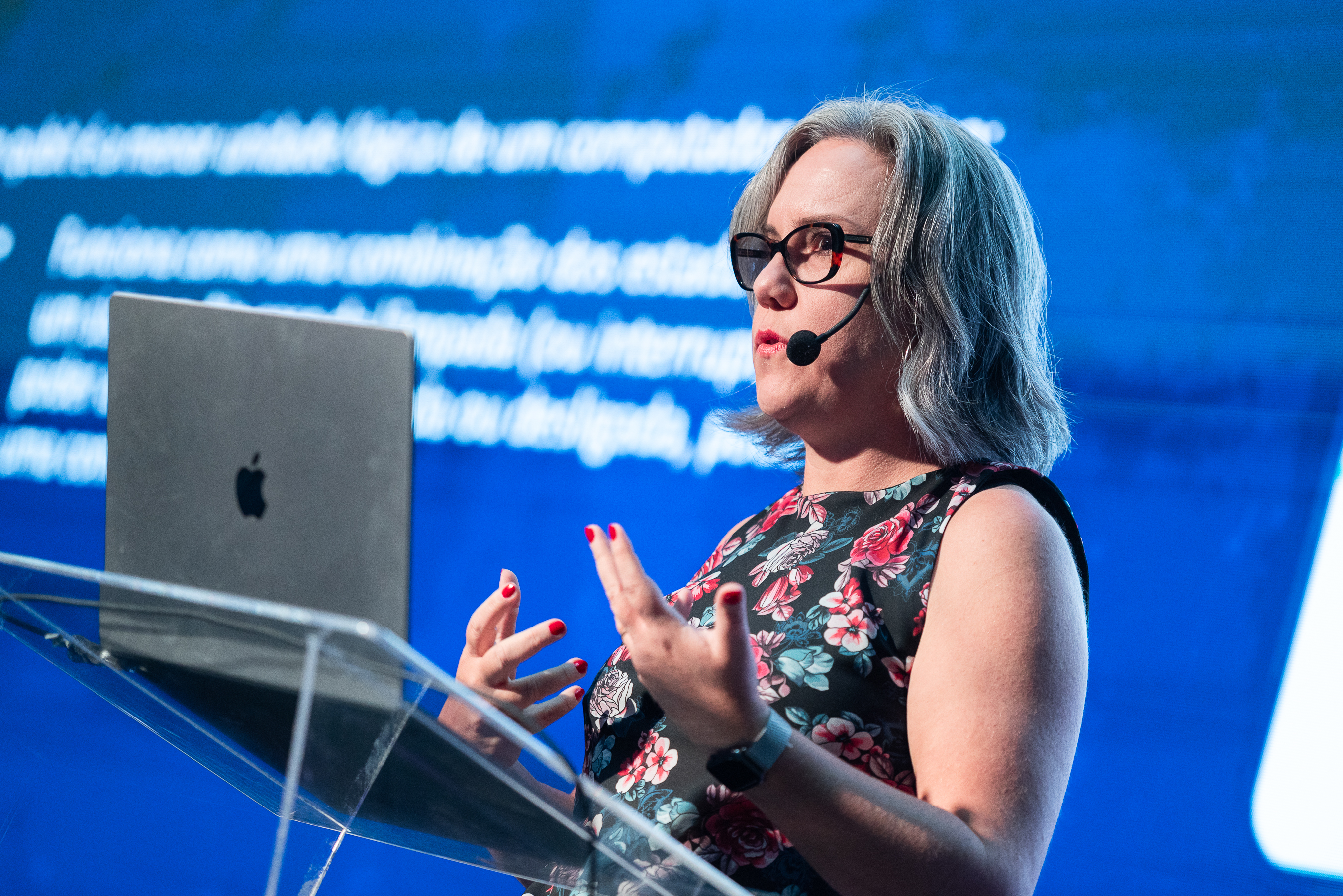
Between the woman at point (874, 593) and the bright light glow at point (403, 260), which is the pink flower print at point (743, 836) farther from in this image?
the bright light glow at point (403, 260)

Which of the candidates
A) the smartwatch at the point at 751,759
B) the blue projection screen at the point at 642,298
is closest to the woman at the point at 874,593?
the smartwatch at the point at 751,759

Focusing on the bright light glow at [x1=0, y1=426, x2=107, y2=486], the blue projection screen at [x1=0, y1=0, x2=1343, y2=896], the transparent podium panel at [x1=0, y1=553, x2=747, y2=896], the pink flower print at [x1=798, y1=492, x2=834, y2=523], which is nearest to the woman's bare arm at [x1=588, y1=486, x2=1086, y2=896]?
the transparent podium panel at [x1=0, y1=553, x2=747, y2=896]

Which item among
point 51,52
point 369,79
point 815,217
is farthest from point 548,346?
point 51,52

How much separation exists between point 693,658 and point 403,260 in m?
2.36

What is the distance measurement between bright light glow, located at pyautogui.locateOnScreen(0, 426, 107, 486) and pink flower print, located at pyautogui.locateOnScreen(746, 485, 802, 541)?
7.86 ft

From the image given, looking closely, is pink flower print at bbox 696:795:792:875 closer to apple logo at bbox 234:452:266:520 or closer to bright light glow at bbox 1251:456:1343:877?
apple logo at bbox 234:452:266:520

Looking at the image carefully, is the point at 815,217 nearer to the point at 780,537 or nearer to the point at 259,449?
the point at 780,537

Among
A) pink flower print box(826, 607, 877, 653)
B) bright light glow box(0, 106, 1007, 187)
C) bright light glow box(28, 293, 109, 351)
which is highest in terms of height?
bright light glow box(0, 106, 1007, 187)

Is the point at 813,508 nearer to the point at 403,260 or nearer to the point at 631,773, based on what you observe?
the point at 631,773

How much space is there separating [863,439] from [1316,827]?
4.16 ft

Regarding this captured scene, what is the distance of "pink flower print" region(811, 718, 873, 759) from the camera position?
1052 mm

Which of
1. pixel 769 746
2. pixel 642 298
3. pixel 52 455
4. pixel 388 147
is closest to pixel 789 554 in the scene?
pixel 769 746

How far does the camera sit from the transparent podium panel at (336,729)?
24.6 inches

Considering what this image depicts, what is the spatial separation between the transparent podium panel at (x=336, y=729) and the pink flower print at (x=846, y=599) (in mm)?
326
